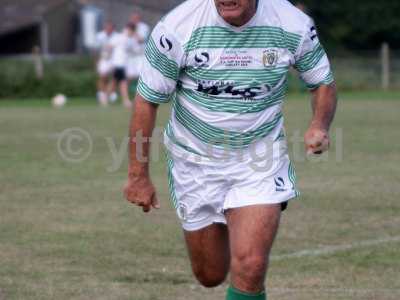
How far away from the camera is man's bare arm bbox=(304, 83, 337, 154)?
6289 millimetres

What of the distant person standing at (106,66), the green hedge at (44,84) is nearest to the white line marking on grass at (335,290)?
the distant person standing at (106,66)

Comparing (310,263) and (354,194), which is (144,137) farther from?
(354,194)

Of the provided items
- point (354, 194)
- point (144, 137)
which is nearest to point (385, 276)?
point (144, 137)

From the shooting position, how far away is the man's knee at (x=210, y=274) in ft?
22.9

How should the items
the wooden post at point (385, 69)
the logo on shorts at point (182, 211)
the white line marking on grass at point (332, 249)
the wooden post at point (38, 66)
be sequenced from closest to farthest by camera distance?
1. the logo on shorts at point (182, 211)
2. the white line marking on grass at point (332, 249)
3. the wooden post at point (38, 66)
4. the wooden post at point (385, 69)

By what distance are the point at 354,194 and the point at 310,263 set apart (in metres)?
3.90

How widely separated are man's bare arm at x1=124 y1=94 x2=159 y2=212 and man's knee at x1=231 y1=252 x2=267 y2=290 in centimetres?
61

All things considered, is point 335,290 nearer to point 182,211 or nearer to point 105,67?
point 182,211

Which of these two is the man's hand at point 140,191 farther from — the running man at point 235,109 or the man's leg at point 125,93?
the man's leg at point 125,93

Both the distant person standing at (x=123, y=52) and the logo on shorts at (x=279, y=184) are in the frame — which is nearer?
the logo on shorts at (x=279, y=184)

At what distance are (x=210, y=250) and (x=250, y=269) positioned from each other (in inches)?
25.7

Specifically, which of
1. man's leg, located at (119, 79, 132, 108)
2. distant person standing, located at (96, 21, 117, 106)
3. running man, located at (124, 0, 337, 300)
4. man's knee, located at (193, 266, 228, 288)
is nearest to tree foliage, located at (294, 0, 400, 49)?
distant person standing, located at (96, 21, 117, 106)

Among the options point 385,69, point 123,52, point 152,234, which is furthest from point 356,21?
point 152,234

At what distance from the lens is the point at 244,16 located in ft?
20.9
